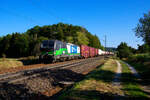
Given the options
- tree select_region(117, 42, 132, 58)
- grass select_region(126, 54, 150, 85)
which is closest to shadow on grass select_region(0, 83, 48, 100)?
grass select_region(126, 54, 150, 85)

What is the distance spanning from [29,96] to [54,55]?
52.4 ft

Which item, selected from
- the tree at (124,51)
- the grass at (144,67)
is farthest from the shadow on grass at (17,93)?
the tree at (124,51)

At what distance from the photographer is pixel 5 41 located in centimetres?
6769

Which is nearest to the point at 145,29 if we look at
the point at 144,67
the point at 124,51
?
the point at 144,67

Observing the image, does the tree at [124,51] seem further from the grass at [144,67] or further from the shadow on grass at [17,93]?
the shadow on grass at [17,93]

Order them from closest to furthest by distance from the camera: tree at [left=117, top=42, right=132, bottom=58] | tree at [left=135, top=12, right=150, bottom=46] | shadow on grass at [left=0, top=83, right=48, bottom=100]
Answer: shadow on grass at [left=0, top=83, right=48, bottom=100], tree at [left=135, top=12, right=150, bottom=46], tree at [left=117, top=42, right=132, bottom=58]

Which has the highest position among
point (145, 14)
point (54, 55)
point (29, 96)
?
point (145, 14)

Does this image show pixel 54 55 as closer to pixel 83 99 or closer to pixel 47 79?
pixel 47 79

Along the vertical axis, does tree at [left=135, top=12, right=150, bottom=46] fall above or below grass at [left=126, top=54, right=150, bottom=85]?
above

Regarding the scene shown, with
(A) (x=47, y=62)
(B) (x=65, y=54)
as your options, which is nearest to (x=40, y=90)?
(A) (x=47, y=62)

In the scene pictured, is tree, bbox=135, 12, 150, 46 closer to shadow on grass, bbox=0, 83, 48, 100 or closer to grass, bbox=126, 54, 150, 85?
grass, bbox=126, 54, 150, 85

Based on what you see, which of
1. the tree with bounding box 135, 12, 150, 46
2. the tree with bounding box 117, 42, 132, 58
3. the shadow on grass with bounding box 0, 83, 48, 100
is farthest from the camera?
the tree with bounding box 117, 42, 132, 58

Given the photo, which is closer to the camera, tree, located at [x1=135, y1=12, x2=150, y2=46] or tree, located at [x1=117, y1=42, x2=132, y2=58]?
tree, located at [x1=135, y1=12, x2=150, y2=46]

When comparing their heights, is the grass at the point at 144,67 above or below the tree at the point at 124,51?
below
